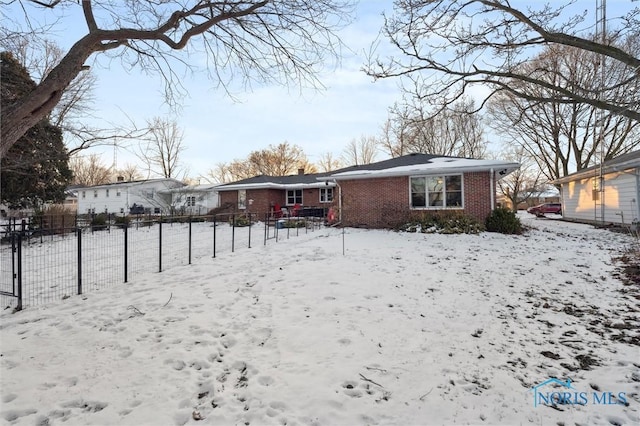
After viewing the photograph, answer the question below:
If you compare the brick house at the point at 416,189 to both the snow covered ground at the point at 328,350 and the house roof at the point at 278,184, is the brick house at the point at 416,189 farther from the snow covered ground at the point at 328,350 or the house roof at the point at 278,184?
the snow covered ground at the point at 328,350

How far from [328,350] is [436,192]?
11.8 m

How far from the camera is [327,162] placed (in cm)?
4709

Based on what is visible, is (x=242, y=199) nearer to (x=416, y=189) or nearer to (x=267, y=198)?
(x=267, y=198)

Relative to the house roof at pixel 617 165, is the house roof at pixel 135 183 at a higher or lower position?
higher

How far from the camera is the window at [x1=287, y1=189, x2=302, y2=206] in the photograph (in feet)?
80.7

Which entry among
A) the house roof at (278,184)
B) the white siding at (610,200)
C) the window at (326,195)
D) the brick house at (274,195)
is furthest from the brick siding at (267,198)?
the white siding at (610,200)

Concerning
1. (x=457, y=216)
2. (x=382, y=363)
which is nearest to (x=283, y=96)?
(x=382, y=363)

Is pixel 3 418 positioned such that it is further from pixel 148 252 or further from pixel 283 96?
pixel 148 252

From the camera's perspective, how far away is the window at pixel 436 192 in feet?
44.1

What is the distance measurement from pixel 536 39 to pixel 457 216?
6.77m

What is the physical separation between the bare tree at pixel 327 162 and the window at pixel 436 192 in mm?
32391

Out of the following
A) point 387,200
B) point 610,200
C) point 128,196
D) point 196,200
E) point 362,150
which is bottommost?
point 610,200

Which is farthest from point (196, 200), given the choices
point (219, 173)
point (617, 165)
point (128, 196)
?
point (617, 165)

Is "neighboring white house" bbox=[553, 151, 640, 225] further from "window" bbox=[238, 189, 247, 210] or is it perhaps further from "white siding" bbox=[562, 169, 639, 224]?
"window" bbox=[238, 189, 247, 210]
